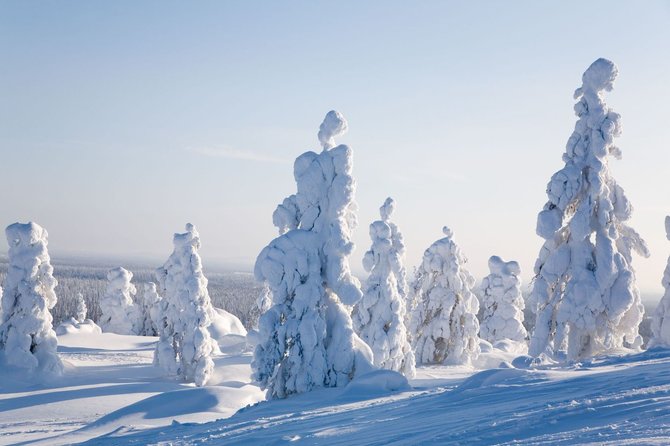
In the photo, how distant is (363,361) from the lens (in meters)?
19.0

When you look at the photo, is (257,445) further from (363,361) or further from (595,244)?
(595,244)

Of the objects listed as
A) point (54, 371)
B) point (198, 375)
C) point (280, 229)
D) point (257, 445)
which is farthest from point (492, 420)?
point (54, 371)

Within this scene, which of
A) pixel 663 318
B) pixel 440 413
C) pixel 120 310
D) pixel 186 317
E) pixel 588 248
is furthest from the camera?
pixel 120 310

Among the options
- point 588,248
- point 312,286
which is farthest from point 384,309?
point 312,286

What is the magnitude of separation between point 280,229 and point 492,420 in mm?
12845

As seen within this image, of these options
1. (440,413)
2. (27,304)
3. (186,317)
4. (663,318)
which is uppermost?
(27,304)

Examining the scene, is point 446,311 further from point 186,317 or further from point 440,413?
point 440,413

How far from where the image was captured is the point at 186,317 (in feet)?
119

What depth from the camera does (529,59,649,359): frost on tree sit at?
71.4 feet

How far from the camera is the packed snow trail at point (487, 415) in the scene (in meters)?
7.70

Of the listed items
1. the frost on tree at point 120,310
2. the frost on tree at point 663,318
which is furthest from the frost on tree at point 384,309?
the frost on tree at point 120,310

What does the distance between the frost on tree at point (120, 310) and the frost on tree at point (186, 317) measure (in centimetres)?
2495

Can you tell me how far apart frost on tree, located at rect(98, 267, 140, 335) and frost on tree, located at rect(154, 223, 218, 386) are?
81.9ft

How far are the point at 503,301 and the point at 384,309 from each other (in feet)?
61.4
